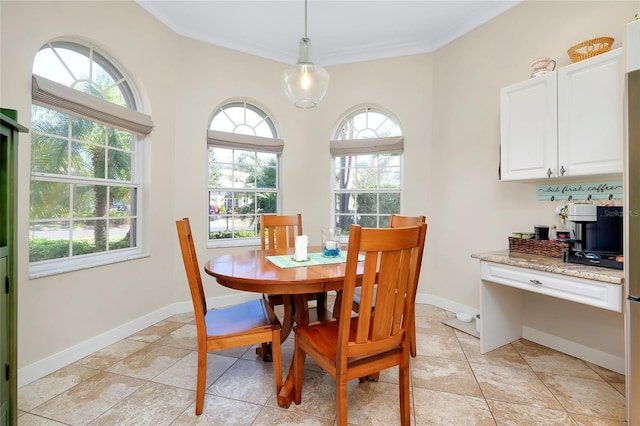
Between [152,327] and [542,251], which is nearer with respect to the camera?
[542,251]

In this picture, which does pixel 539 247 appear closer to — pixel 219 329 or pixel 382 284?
pixel 382 284

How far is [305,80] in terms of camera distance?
2146 mm

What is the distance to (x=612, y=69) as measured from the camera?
1.79 m

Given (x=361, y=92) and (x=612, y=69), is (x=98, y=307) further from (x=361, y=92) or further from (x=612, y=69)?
(x=612, y=69)

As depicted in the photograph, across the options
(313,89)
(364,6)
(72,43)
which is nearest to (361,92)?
(364,6)

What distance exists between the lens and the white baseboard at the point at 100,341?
1.93 meters

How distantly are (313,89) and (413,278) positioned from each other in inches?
59.4

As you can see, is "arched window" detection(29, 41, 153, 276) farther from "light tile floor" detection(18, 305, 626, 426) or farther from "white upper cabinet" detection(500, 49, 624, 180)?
"white upper cabinet" detection(500, 49, 624, 180)

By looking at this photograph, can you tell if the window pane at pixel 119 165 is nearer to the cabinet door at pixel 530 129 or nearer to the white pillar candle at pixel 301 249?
the white pillar candle at pixel 301 249

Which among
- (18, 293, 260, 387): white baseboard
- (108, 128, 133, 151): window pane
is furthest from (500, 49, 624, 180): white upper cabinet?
(108, 128, 133, 151): window pane

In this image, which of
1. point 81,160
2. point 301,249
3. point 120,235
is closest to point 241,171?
point 120,235

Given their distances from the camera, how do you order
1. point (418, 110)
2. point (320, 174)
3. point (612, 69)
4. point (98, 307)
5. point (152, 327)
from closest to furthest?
1. point (612, 69)
2. point (98, 307)
3. point (152, 327)
4. point (418, 110)
5. point (320, 174)

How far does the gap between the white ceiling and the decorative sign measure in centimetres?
168

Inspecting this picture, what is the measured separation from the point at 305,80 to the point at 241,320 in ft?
5.53
